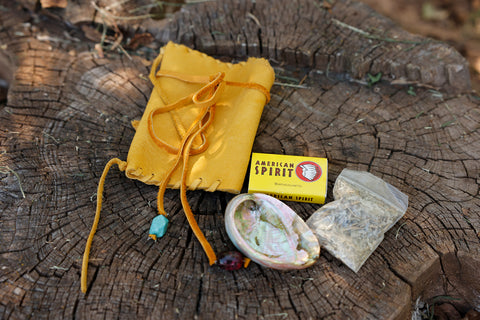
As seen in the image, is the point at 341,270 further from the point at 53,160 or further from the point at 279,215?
the point at 53,160

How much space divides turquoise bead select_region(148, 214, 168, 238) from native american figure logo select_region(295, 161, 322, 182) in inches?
31.2

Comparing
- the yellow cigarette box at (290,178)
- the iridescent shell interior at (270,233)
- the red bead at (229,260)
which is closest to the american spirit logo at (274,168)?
the yellow cigarette box at (290,178)

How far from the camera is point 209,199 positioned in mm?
2244

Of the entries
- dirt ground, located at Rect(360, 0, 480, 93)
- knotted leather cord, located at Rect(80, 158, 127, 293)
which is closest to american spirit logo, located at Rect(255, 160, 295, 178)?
knotted leather cord, located at Rect(80, 158, 127, 293)

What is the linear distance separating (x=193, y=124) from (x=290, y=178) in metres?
0.66

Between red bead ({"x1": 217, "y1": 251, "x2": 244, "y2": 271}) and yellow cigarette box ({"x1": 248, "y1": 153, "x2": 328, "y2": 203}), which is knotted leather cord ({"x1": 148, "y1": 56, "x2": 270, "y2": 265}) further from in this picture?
yellow cigarette box ({"x1": 248, "y1": 153, "x2": 328, "y2": 203})

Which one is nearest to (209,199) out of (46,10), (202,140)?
(202,140)

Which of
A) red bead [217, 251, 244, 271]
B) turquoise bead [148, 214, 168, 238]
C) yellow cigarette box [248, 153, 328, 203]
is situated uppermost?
yellow cigarette box [248, 153, 328, 203]

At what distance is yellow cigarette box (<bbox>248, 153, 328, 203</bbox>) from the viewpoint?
7.07 ft

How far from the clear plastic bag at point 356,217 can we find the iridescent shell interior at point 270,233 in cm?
10

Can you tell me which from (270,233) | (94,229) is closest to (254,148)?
(270,233)

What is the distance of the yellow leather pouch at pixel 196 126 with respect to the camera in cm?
219

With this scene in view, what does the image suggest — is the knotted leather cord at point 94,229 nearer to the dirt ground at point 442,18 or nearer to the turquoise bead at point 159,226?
the turquoise bead at point 159,226

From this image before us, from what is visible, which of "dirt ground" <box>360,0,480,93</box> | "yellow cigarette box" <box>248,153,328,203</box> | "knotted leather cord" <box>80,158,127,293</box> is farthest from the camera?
"dirt ground" <box>360,0,480,93</box>
